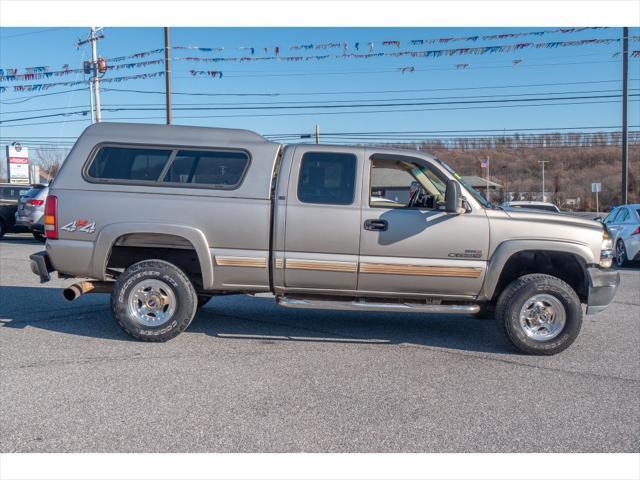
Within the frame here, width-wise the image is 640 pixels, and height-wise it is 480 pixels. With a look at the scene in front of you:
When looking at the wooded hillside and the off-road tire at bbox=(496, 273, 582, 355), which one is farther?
the wooded hillside

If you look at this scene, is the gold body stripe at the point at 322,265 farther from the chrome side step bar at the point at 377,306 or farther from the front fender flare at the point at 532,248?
the front fender flare at the point at 532,248

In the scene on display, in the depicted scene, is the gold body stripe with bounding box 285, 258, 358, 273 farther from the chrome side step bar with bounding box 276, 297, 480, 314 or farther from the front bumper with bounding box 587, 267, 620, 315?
the front bumper with bounding box 587, 267, 620, 315

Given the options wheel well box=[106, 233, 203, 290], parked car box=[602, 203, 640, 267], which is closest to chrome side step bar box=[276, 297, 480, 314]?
wheel well box=[106, 233, 203, 290]

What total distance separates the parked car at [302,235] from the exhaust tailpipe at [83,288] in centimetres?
3

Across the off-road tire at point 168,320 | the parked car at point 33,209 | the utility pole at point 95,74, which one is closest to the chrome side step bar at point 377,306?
the off-road tire at point 168,320

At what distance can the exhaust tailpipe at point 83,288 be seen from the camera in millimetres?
6408

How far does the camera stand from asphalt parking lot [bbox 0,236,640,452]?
3922mm

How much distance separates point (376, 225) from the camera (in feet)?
20.2

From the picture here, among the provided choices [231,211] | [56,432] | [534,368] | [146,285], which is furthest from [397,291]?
[56,432]

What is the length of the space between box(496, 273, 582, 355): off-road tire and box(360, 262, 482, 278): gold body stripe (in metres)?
0.46

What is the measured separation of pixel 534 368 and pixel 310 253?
2.47 metres

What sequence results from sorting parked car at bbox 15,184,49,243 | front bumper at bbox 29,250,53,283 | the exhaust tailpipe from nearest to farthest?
1. the exhaust tailpipe
2. front bumper at bbox 29,250,53,283
3. parked car at bbox 15,184,49,243

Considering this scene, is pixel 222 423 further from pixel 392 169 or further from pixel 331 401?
pixel 392 169


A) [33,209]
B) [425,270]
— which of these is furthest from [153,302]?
[33,209]
